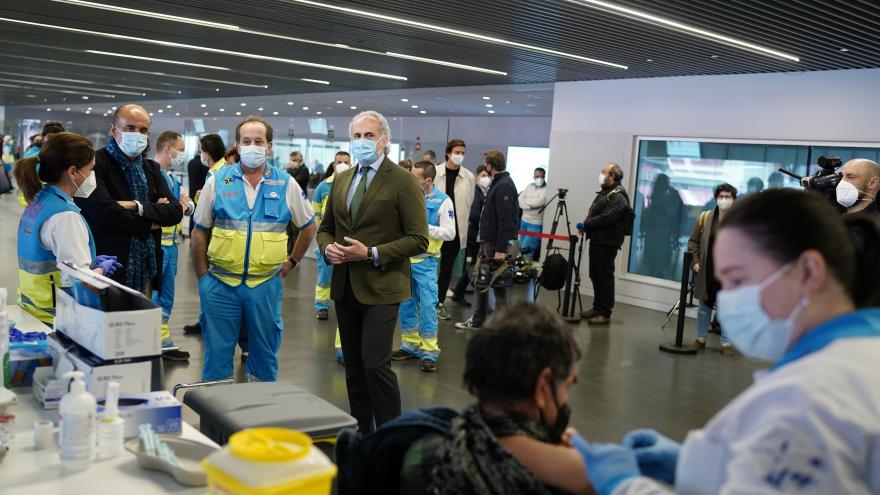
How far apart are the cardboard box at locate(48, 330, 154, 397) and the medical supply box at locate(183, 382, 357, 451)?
27 centimetres

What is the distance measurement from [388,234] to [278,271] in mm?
704

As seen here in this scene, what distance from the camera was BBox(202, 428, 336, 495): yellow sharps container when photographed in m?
1.42

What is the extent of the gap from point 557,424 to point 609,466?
0.72 feet

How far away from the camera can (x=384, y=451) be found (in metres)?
1.73

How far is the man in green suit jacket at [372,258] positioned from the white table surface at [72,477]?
1661 mm

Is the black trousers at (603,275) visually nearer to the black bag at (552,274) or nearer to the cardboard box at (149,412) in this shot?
the black bag at (552,274)

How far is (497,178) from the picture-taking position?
788cm

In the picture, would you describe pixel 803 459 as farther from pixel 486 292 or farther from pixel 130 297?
pixel 486 292

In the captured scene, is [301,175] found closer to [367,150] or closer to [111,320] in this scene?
[367,150]

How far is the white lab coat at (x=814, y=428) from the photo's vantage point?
1121 millimetres

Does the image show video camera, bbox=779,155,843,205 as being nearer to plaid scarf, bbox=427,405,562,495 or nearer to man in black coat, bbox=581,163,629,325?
man in black coat, bbox=581,163,629,325

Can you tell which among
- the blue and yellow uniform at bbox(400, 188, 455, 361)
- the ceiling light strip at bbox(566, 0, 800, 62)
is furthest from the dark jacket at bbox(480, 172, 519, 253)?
the ceiling light strip at bbox(566, 0, 800, 62)

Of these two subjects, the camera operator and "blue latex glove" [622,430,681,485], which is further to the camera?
the camera operator

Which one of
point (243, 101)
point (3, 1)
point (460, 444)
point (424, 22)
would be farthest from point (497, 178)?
point (243, 101)
